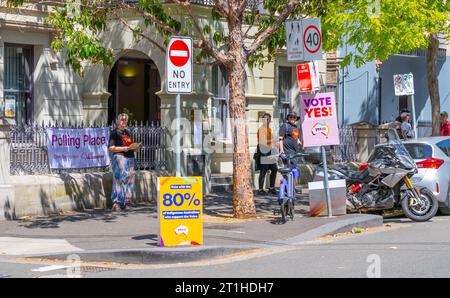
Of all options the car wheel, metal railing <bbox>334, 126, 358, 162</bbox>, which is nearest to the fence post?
the car wheel

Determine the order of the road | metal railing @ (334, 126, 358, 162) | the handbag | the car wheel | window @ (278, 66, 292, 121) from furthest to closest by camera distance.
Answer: metal railing @ (334, 126, 358, 162) → window @ (278, 66, 292, 121) → the handbag → the car wheel → the road

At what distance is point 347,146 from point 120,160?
10516 millimetres

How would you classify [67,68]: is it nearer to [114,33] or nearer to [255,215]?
[114,33]

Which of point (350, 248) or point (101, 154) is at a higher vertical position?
point (101, 154)

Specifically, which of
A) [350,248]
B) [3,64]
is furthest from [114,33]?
[350,248]

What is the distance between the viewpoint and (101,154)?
737 inches

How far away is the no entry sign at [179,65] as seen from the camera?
12.2 m

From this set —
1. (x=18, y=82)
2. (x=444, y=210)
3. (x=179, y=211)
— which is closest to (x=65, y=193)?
A: (x=18, y=82)

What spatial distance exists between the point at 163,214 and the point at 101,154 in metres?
6.80

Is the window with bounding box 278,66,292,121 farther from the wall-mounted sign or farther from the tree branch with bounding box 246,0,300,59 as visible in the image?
the tree branch with bounding box 246,0,300,59

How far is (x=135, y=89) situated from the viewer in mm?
24781

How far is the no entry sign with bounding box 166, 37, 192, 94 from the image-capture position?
12234 millimetres

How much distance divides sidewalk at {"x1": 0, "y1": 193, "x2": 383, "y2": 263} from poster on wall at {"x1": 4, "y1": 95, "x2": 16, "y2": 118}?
3532 millimetres
